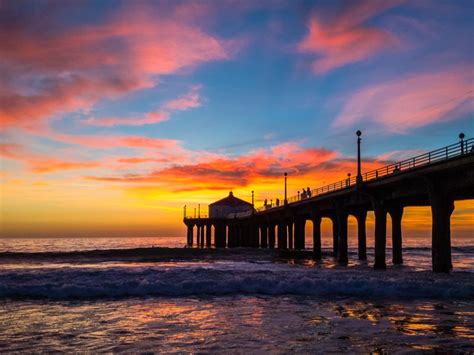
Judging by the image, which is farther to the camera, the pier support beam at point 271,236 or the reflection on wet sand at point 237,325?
the pier support beam at point 271,236

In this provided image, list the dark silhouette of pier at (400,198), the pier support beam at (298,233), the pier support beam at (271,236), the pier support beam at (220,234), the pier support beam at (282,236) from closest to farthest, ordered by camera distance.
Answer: the dark silhouette of pier at (400,198) < the pier support beam at (298,233) < the pier support beam at (282,236) < the pier support beam at (271,236) < the pier support beam at (220,234)

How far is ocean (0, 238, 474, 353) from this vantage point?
972 cm

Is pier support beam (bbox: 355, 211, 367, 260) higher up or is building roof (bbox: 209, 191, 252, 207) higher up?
building roof (bbox: 209, 191, 252, 207)

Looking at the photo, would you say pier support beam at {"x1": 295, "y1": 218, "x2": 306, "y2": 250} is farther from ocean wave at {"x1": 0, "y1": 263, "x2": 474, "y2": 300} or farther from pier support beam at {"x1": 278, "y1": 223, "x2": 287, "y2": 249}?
ocean wave at {"x1": 0, "y1": 263, "x2": 474, "y2": 300}

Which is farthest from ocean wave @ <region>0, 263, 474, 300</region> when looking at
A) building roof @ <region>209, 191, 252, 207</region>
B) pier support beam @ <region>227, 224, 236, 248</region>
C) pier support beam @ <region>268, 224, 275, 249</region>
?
building roof @ <region>209, 191, 252, 207</region>

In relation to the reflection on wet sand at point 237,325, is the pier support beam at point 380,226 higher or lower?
higher

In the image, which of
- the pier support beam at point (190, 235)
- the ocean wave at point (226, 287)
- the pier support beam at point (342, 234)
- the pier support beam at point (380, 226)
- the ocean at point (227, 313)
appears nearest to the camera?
the ocean at point (227, 313)

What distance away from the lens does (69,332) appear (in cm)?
1098

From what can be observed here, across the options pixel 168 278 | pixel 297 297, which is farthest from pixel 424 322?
pixel 168 278

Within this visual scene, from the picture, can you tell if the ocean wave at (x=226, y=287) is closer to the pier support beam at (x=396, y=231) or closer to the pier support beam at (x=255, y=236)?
the pier support beam at (x=396, y=231)

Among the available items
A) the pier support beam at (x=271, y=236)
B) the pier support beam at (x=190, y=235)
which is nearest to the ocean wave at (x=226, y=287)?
the pier support beam at (x=271, y=236)

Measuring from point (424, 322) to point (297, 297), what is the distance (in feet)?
19.3

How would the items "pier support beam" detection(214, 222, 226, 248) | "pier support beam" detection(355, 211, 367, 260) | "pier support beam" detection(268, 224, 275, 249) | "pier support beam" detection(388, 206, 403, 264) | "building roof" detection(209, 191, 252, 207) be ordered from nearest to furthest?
"pier support beam" detection(388, 206, 403, 264) → "pier support beam" detection(355, 211, 367, 260) → "pier support beam" detection(268, 224, 275, 249) → "pier support beam" detection(214, 222, 226, 248) → "building roof" detection(209, 191, 252, 207)

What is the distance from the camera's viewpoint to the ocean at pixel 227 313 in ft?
31.9
